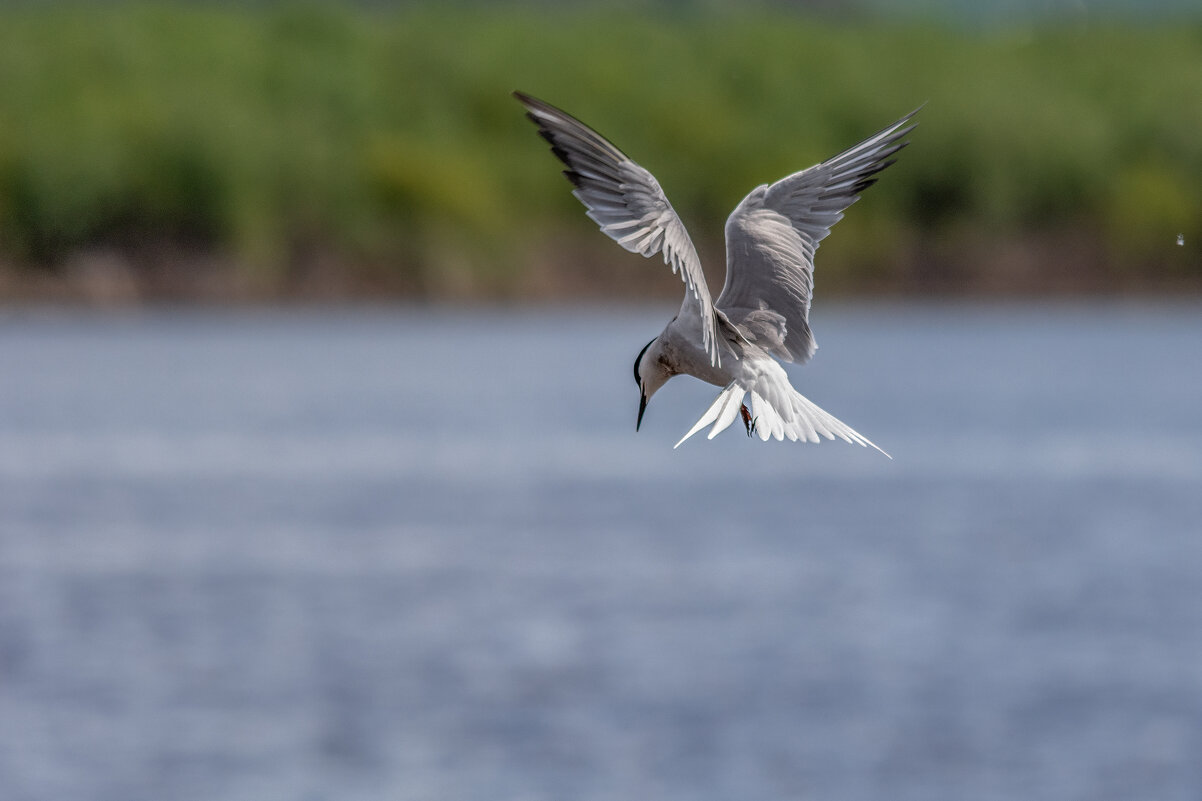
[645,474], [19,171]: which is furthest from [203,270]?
[645,474]

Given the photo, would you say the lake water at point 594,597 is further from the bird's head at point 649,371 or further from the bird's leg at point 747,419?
the bird's head at point 649,371

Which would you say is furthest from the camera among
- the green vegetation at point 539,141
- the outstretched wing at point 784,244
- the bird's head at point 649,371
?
the green vegetation at point 539,141

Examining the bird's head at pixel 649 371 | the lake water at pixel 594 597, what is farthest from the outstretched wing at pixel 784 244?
the lake water at pixel 594 597

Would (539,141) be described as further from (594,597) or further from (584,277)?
(594,597)

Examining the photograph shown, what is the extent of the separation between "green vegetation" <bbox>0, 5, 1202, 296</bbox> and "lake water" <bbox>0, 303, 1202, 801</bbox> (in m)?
5.20

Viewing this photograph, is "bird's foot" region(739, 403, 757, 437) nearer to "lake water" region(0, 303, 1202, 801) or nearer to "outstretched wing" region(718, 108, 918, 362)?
"outstretched wing" region(718, 108, 918, 362)

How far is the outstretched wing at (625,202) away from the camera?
2764 millimetres

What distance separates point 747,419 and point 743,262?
35 cm

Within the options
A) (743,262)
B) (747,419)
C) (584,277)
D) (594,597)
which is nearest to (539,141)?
(743,262)

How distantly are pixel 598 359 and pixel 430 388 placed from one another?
15.9 metres

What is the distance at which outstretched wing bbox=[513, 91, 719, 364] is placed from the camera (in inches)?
109

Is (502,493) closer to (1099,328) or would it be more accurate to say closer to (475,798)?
(475,798)

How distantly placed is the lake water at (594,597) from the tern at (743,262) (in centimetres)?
1597

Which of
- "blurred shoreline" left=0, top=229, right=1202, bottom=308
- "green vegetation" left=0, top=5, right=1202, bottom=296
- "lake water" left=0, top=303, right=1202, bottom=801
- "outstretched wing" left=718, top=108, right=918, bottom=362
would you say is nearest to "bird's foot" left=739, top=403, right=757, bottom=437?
"outstretched wing" left=718, top=108, right=918, bottom=362
